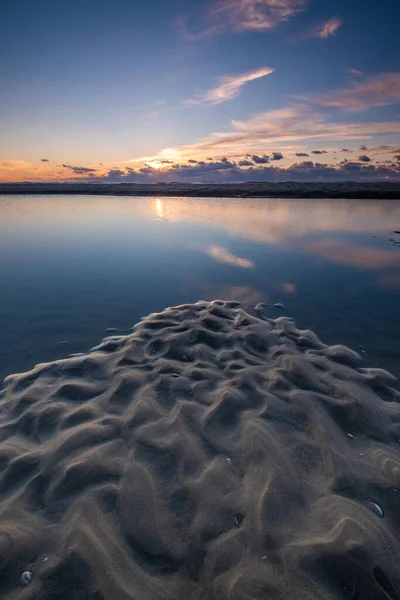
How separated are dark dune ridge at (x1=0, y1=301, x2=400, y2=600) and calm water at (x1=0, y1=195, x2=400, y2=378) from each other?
5.10 feet

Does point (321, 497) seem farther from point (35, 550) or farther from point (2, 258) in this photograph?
point (2, 258)

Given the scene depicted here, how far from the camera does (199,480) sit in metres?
2.92

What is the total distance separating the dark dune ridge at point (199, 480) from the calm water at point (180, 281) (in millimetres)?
1554

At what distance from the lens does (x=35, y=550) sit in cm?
235

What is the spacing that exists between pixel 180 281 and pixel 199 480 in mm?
7332

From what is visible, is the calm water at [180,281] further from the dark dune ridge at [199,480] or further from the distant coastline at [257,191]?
the distant coastline at [257,191]

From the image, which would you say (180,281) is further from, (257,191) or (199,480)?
(257,191)

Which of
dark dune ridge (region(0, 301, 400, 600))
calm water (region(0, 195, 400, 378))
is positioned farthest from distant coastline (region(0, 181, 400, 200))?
dark dune ridge (region(0, 301, 400, 600))

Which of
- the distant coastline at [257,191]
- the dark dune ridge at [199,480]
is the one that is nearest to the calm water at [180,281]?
the dark dune ridge at [199,480]

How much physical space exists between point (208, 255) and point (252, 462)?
10.7 m

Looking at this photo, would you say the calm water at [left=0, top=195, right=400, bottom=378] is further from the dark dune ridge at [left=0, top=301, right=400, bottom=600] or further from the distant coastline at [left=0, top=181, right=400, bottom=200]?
the distant coastline at [left=0, top=181, right=400, bottom=200]

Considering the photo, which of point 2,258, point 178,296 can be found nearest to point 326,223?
point 178,296

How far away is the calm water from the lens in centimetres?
638

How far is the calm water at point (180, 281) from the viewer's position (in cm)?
Answer: 638
